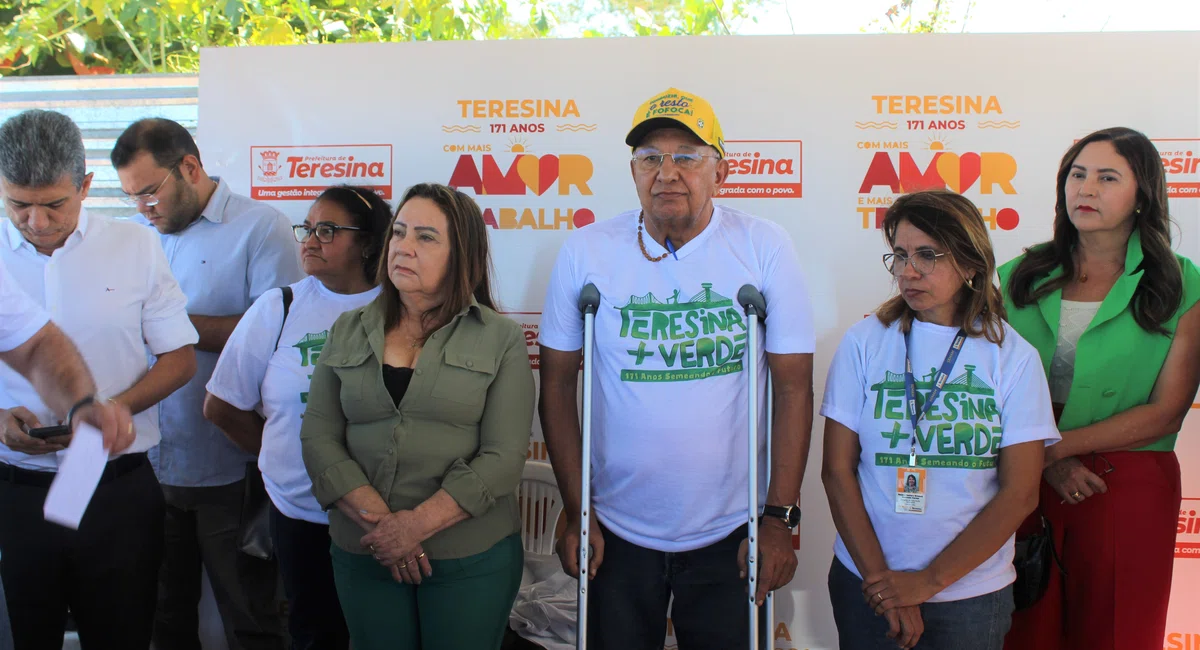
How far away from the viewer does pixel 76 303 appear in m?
2.86

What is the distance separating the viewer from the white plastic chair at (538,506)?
387 centimetres

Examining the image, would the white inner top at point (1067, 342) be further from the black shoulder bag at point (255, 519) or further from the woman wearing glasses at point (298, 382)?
the black shoulder bag at point (255, 519)

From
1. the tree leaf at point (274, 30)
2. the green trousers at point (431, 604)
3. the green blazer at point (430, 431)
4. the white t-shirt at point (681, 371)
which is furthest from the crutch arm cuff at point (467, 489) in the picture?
the tree leaf at point (274, 30)

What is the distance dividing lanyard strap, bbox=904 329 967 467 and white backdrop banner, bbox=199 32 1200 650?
1.35 metres

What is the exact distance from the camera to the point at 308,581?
2.92 metres

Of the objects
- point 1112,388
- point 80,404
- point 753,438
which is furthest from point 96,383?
point 1112,388

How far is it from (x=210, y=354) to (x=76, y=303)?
2.78ft

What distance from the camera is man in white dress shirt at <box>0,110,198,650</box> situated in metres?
2.68

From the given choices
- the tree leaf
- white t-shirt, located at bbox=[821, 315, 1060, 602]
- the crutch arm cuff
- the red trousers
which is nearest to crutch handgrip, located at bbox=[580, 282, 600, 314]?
the crutch arm cuff

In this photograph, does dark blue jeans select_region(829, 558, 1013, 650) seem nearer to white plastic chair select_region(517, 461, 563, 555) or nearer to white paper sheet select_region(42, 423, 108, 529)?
white plastic chair select_region(517, 461, 563, 555)

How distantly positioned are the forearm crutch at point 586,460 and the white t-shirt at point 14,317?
147 cm

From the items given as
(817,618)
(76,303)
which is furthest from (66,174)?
(817,618)

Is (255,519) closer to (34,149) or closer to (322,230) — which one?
(322,230)

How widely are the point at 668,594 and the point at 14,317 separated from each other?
1.95 metres
